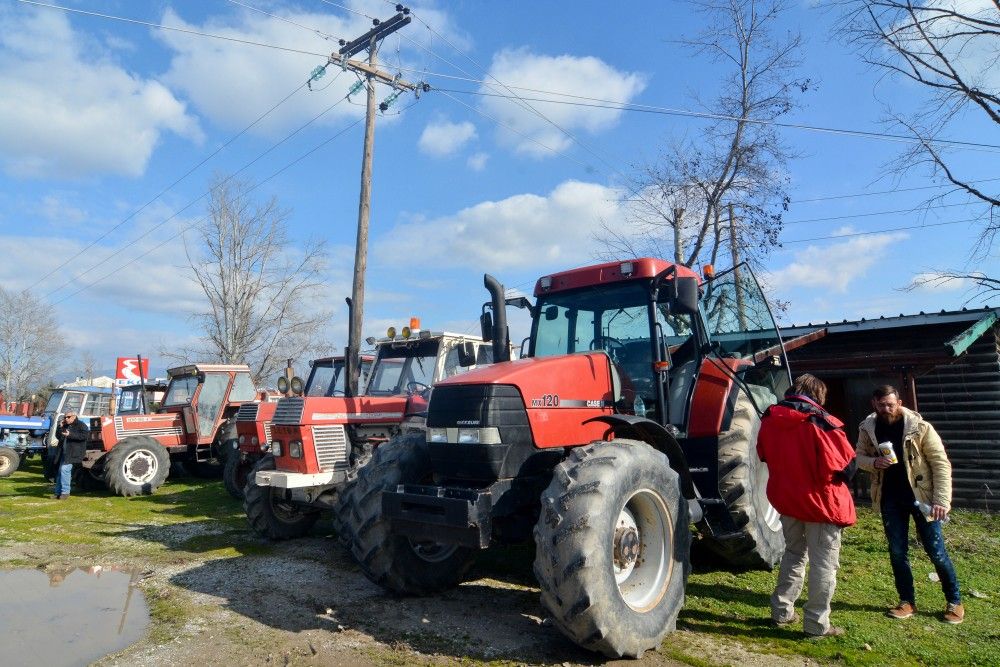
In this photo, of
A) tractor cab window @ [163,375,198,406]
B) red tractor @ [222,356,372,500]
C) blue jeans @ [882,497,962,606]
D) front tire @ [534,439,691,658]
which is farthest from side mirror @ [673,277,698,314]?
tractor cab window @ [163,375,198,406]

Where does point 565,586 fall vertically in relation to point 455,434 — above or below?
below

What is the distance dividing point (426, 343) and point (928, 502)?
5.67m

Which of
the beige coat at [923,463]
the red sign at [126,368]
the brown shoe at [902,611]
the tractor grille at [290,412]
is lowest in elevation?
the brown shoe at [902,611]

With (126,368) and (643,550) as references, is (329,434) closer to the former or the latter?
(643,550)

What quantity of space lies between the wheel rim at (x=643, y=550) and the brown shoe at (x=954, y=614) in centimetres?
209

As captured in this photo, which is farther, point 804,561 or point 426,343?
point 426,343

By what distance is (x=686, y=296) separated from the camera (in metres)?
4.92

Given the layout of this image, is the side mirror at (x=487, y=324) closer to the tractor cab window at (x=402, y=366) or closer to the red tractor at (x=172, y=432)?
the tractor cab window at (x=402, y=366)

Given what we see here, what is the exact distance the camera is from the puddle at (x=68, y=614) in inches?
177

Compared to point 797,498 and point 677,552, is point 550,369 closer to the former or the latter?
point 677,552

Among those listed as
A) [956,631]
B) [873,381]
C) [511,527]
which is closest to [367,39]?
[873,381]

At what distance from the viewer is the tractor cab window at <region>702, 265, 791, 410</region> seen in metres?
6.20

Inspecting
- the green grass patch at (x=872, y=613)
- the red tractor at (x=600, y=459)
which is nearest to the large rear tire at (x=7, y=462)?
the red tractor at (x=600, y=459)

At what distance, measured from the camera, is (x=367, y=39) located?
1484cm
